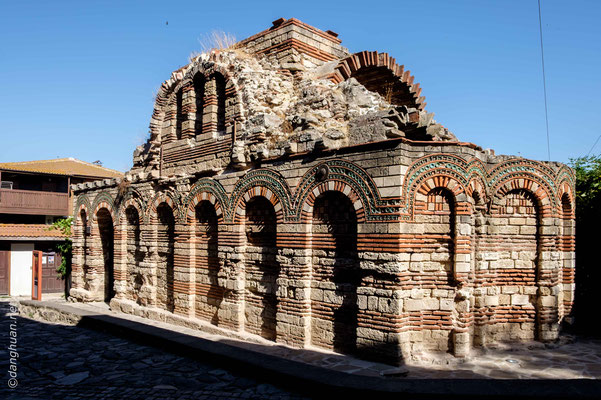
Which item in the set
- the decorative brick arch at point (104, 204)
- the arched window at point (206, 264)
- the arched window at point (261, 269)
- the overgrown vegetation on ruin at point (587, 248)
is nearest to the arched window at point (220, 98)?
the arched window at point (206, 264)

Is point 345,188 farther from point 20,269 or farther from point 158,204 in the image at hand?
point 20,269

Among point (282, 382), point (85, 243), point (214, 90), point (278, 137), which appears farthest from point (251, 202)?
point (85, 243)

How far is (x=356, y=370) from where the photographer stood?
658cm

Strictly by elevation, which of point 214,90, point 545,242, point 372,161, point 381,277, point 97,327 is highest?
point 214,90

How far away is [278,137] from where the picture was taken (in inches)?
348

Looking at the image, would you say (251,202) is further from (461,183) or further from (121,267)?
(121,267)

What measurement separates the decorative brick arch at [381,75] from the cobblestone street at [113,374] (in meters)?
5.94

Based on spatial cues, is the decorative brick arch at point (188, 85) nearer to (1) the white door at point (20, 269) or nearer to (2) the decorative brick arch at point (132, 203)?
(2) the decorative brick arch at point (132, 203)

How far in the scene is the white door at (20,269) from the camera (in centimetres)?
1920

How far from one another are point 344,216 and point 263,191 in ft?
6.08

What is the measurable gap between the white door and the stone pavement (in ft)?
41.4

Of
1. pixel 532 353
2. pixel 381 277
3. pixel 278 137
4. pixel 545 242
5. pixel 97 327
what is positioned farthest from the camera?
pixel 97 327

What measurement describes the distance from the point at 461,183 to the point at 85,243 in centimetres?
1255

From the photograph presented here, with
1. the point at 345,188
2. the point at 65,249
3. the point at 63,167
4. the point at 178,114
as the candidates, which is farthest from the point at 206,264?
the point at 63,167
